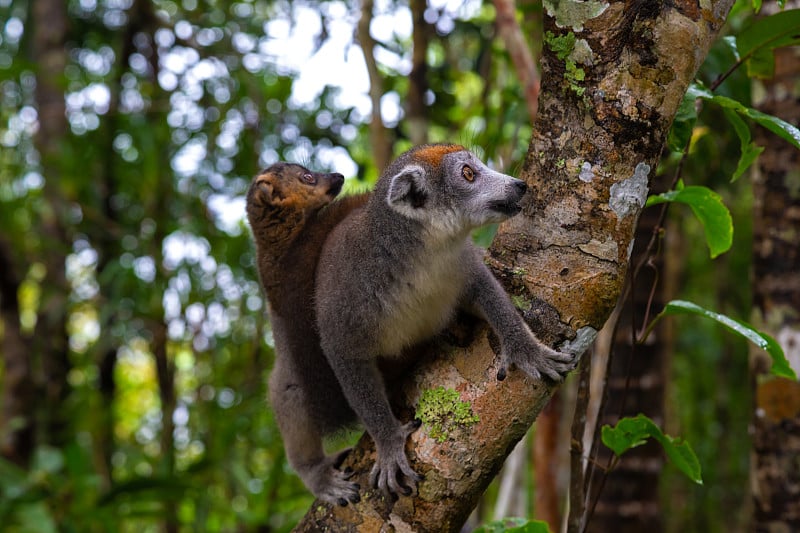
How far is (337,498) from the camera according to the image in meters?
2.59

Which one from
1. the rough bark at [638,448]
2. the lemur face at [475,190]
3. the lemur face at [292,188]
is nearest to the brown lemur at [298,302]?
the lemur face at [292,188]

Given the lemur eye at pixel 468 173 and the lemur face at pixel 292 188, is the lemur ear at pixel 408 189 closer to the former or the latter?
the lemur eye at pixel 468 173

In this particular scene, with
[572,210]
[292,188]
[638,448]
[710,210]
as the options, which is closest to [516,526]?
[572,210]

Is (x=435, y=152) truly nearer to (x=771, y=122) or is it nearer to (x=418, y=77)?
(x=771, y=122)

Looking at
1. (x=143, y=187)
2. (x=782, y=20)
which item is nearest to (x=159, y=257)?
(x=143, y=187)

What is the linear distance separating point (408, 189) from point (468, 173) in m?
0.29

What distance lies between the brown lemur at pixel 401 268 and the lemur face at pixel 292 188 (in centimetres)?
62

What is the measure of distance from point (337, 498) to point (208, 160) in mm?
3901

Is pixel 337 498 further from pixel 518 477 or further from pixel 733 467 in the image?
pixel 733 467

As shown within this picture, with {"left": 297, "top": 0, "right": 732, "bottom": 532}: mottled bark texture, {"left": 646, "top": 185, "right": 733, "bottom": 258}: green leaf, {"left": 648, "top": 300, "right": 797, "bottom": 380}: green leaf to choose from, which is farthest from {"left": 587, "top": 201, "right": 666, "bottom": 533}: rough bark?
{"left": 297, "top": 0, "right": 732, "bottom": 532}: mottled bark texture

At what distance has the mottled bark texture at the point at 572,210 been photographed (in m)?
2.14

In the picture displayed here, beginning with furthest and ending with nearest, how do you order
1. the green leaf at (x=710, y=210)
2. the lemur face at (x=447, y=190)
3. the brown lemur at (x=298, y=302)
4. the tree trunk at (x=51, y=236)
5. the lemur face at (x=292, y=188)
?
the tree trunk at (x=51, y=236) < the lemur face at (x=292, y=188) < the brown lemur at (x=298, y=302) < the lemur face at (x=447, y=190) < the green leaf at (x=710, y=210)

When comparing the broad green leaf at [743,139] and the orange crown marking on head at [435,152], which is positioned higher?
the broad green leaf at [743,139]

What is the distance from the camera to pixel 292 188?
385 cm
